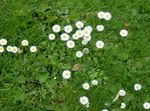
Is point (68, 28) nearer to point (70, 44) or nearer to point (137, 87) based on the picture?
point (70, 44)

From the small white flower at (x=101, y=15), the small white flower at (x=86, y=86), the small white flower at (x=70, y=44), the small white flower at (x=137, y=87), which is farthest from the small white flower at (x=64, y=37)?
the small white flower at (x=137, y=87)

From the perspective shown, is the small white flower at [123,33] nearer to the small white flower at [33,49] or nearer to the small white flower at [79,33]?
the small white flower at [79,33]

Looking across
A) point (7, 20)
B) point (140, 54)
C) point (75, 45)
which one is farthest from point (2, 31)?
point (140, 54)

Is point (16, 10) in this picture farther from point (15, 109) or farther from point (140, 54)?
point (140, 54)

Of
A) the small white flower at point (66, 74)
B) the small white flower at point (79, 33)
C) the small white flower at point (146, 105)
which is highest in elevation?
the small white flower at point (79, 33)

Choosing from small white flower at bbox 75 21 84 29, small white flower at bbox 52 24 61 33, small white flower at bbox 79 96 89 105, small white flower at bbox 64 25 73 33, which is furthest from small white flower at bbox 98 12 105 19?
small white flower at bbox 79 96 89 105

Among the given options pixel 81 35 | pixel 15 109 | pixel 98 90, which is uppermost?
Result: pixel 81 35

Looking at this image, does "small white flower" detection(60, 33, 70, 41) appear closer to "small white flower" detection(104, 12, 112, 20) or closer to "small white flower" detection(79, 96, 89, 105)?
"small white flower" detection(104, 12, 112, 20)

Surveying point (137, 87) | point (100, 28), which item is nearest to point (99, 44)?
point (100, 28)
